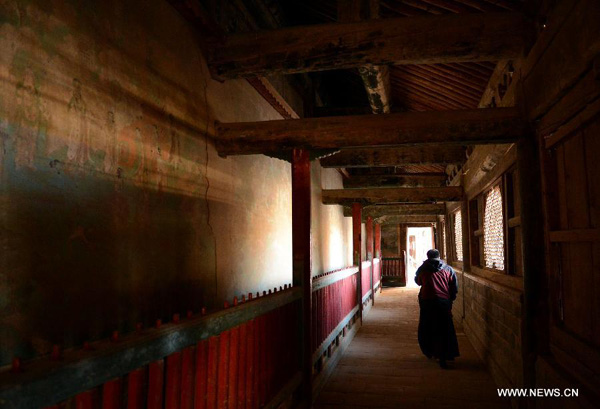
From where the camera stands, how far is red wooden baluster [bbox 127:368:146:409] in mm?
1874

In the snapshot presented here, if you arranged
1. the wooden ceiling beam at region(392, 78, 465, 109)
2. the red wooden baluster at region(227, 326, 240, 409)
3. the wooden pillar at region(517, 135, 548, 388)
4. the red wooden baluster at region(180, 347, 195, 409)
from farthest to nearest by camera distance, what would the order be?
the wooden ceiling beam at region(392, 78, 465, 109)
the wooden pillar at region(517, 135, 548, 388)
the red wooden baluster at region(227, 326, 240, 409)
the red wooden baluster at region(180, 347, 195, 409)

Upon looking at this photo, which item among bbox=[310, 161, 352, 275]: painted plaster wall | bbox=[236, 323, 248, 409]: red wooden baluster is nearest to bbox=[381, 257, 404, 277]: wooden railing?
bbox=[310, 161, 352, 275]: painted plaster wall

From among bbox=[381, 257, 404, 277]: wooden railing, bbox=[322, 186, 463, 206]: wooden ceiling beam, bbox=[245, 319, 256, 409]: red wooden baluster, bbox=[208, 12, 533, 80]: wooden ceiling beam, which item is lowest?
bbox=[381, 257, 404, 277]: wooden railing

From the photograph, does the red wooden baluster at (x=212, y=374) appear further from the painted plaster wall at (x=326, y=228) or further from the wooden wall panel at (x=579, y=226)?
the painted plaster wall at (x=326, y=228)

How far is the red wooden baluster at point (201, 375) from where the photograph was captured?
241 cm

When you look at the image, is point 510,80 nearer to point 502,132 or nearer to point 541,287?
point 502,132

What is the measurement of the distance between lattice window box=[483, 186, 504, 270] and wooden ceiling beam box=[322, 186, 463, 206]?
65.8 inches

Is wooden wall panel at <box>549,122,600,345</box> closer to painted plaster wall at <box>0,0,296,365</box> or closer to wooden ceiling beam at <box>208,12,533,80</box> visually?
wooden ceiling beam at <box>208,12,533,80</box>

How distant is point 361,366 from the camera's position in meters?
6.44

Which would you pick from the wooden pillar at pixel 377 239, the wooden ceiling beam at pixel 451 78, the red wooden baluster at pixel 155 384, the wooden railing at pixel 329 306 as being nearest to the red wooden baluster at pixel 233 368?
the red wooden baluster at pixel 155 384

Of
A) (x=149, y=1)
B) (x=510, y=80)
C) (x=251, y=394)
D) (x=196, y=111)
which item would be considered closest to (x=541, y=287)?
(x=510, y=80)

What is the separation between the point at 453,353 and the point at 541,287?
308 centimetres

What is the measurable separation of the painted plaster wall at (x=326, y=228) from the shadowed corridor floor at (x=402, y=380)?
208 cm

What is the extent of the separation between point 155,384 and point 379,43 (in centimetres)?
339
